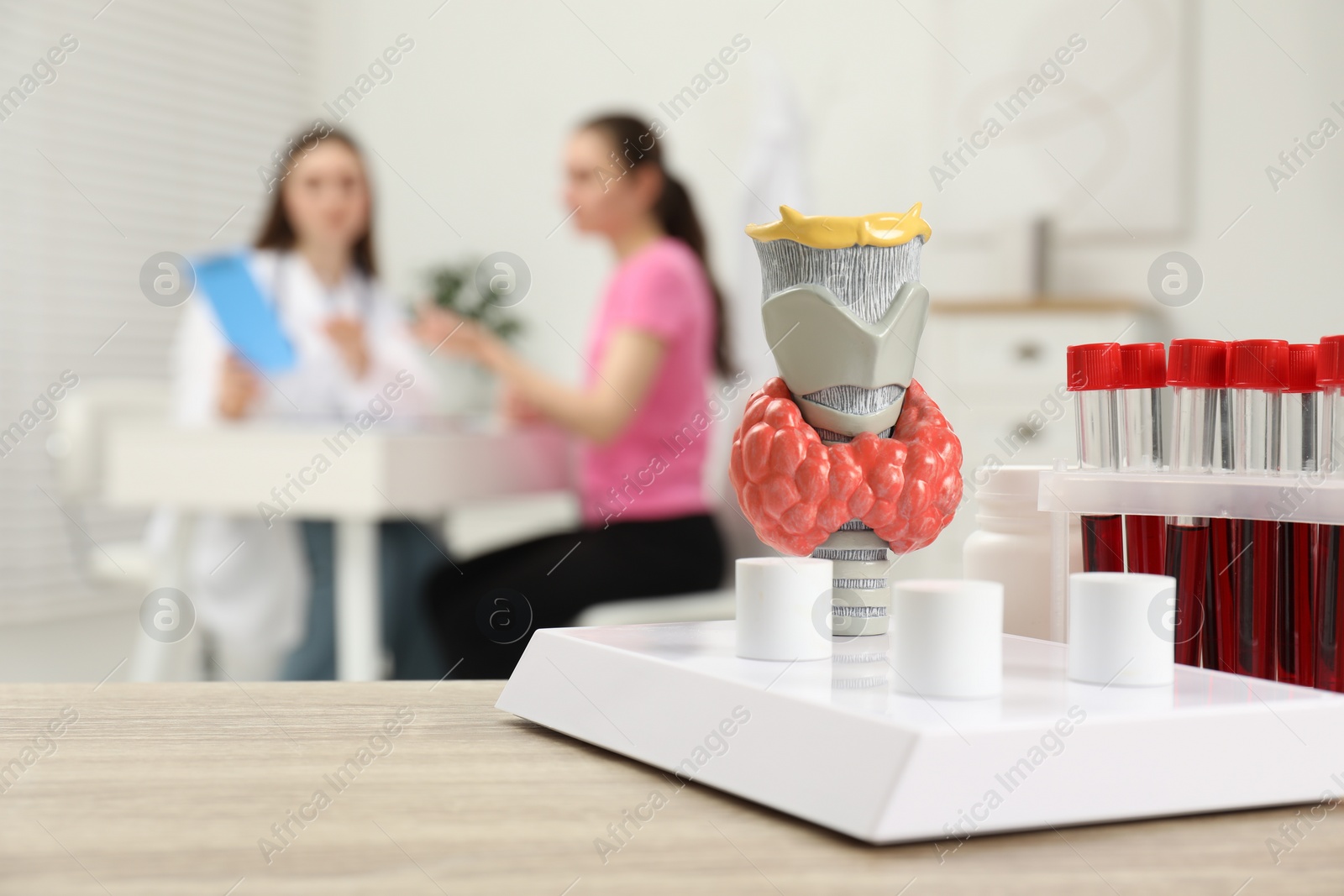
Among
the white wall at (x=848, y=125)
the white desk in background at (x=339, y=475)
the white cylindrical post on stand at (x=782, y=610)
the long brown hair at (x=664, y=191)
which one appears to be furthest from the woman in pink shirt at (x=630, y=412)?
the white cylindrical post on stand at (x=782, y=610)

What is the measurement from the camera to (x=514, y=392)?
2.10 m

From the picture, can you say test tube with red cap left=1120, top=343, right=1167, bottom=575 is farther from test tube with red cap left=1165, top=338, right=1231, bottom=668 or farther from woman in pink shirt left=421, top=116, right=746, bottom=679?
woman in pink shirt left=421, top=116, right=746, bottom=679

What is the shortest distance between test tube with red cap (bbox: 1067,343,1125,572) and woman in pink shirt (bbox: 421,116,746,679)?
1143 mm

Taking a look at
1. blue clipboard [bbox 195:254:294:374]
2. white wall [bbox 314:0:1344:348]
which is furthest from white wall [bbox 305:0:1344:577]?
blue clipboard [bbox 195:254:294:374]

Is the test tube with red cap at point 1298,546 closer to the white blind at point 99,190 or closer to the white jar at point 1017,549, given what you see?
the white jar at point 1017,549

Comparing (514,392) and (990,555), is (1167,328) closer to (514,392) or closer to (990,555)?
(514,392)

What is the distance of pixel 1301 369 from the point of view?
1.80 feet

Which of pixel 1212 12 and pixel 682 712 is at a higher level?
pixel 1212 12

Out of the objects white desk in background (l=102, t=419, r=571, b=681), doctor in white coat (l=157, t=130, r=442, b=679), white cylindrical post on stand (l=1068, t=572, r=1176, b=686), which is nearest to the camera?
white cylindrical post on stand (l=1068, t=572, r=1176, b=686)

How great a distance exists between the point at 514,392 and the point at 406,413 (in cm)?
31

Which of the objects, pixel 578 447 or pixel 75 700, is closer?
pixel 75 700

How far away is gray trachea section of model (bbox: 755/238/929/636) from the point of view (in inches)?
23.6

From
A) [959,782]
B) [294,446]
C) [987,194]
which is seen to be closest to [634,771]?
[959,782]

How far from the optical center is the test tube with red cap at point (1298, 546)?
0.52 metres
